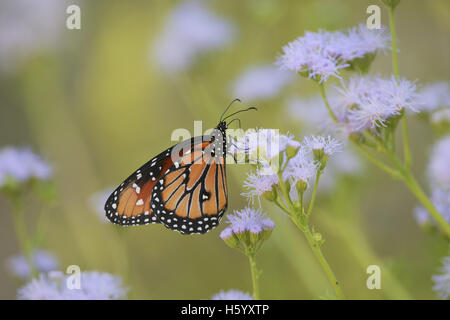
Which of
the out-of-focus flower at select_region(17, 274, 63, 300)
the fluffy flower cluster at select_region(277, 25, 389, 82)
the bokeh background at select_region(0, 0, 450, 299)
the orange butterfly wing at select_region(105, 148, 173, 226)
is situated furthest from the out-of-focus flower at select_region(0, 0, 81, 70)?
the fluffy flower cluster at select_region(277, 25, 389, 82)

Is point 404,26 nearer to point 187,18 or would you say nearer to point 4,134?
point 187,18

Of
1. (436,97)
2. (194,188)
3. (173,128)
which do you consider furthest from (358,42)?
(173,128)

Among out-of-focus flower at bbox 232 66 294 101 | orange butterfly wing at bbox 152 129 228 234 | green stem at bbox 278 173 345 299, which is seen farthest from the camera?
out-of-focus flower at bbox 232 66 294 101

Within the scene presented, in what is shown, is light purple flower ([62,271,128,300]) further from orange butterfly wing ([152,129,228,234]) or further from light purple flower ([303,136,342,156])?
light purple flower ([303,136,342,156])

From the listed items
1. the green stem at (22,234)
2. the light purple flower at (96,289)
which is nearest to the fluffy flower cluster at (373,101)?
the light purple flower at (96,289)

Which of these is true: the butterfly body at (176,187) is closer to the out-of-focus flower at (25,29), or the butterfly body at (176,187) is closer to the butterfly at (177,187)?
the butterfly at (177,187)

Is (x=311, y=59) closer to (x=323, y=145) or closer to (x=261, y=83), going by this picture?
(x=323, y=145)

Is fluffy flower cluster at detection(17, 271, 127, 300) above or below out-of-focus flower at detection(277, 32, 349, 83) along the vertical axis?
below
